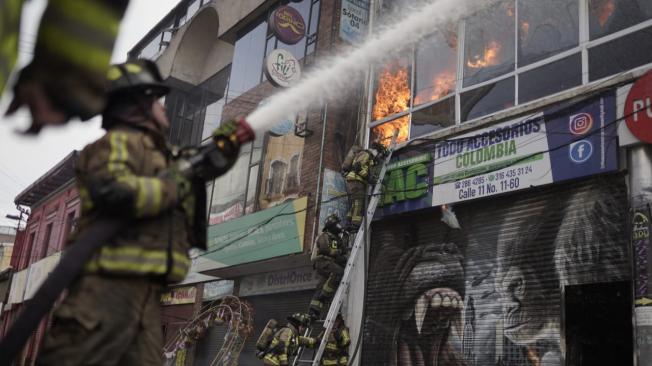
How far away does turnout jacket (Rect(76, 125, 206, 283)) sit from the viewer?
2645 millimetres

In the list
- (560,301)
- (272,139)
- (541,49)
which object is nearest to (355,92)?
(272,139)

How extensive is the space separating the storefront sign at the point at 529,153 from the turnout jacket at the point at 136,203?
6301 millimetres

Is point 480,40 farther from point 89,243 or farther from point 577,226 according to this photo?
point 89,243

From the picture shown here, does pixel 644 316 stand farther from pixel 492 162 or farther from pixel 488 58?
pixel 488 58

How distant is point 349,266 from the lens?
10148 millimetres

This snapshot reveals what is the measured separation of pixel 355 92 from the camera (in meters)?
12.8

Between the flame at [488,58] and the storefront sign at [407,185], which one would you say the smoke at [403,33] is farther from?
the storefront sign at [407,185]

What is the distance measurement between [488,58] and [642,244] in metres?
4.24

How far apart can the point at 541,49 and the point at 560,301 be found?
148 inches

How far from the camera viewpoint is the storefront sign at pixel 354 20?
1301 cm

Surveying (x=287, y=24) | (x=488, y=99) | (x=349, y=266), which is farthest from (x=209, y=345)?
(x=488, y=99)

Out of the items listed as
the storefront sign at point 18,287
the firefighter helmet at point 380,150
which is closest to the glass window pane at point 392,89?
the firefighter helmet at point 380,150

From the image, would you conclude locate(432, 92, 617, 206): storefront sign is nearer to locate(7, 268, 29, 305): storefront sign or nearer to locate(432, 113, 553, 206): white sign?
locate(432, 113, 553, 206): white sign

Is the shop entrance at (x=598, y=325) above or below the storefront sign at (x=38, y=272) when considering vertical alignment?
below
